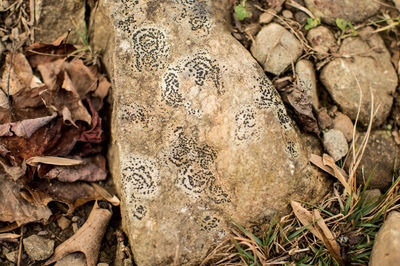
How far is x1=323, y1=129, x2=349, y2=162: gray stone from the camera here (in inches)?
112

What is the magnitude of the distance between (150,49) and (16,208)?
162 cm

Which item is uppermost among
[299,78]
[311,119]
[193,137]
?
[299,78]

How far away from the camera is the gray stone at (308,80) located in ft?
9.53

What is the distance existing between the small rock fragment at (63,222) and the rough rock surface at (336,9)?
274 cm

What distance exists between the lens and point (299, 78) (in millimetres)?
2918

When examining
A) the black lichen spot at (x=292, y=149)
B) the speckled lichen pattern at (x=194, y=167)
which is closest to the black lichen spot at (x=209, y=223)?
the speckled lichen pattern at (x=194, y=167)

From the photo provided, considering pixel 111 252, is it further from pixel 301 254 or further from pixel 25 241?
pixel 301 254

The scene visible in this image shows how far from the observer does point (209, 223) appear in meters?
2.59

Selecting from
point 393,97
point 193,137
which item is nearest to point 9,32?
point 193,137

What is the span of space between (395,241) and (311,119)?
1.02 m

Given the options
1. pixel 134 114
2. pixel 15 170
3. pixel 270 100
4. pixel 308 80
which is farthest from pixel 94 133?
pixel 308 80

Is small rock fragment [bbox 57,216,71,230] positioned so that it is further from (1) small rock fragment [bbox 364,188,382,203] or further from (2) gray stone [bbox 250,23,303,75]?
(1) small rock fragment [bbox 364,188,382,203]

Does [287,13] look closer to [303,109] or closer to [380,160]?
[303,109]

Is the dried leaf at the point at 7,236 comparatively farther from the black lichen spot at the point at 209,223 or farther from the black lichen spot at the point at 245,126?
the black lichen spot at the point at 245,126
